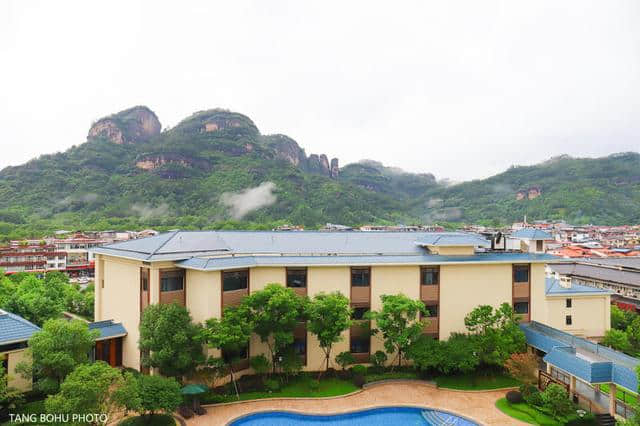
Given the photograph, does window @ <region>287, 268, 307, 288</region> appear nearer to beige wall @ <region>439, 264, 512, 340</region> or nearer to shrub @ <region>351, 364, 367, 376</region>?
shrub @ <region>351, 364, 367, 376</region>

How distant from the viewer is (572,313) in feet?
85.1

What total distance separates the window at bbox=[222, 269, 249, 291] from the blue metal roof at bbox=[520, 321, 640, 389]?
617 inches

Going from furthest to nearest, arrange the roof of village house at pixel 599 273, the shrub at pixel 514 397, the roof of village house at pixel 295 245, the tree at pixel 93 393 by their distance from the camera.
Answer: the roof of village house at pixel 599 273 → the roof of village house at pixel 295 245 → the shrub at pixel 514 397 → the tree at pixel 93 393

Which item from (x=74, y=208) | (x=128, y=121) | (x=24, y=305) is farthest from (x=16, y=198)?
(x=24, y=305)

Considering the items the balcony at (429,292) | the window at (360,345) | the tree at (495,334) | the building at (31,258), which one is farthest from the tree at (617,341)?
the building at (31,258)

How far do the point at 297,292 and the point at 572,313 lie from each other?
1902 cm

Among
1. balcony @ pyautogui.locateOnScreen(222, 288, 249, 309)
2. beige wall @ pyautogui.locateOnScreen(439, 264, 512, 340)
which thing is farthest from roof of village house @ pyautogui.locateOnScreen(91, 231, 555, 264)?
balcony @ pyautogui.locateOnScreen(222, 288, 249, 309)

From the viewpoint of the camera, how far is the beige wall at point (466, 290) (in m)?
22.9

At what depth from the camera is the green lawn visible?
20281 mm

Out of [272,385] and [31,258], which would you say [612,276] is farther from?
[31,258]

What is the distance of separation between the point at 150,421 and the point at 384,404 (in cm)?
1053

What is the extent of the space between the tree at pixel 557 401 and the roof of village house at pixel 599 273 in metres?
21.8

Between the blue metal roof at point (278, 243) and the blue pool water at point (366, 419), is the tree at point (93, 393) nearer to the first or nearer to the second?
the blue pool water at point (366, 419)

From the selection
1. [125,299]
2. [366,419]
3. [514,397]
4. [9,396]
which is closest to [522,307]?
[514,397]
